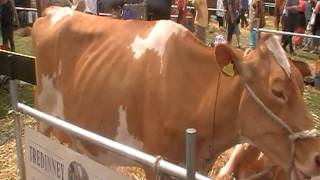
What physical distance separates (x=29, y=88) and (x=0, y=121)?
4.90 feet

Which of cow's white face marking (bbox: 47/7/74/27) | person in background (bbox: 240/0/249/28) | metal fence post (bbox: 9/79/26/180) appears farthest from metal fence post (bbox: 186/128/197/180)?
person in background (bbox: 240/0/249/28)

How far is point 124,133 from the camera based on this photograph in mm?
3521

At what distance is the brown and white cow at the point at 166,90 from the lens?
9.52 feet

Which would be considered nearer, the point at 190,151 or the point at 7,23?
the point at 190,151

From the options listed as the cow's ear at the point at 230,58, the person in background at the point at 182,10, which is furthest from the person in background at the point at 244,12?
the cow's ear at the point at 230,58

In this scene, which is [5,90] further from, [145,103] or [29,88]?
[145,103]

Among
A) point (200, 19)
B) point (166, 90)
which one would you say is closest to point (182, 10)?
point (200, 19)

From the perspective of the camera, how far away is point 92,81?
375 centimetres

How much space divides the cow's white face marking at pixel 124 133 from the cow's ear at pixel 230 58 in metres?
0.81

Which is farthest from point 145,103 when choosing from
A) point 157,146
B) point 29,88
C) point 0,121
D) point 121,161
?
point 29,88

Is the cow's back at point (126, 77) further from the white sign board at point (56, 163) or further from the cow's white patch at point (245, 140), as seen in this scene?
the white sign board at point (56, 163)

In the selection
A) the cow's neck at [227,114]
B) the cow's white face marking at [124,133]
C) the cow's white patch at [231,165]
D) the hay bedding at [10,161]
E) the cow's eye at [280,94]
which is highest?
the cow's eye at [280,94]

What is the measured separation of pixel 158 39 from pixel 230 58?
63cm

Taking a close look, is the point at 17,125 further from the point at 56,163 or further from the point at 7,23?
the point at 7,23
